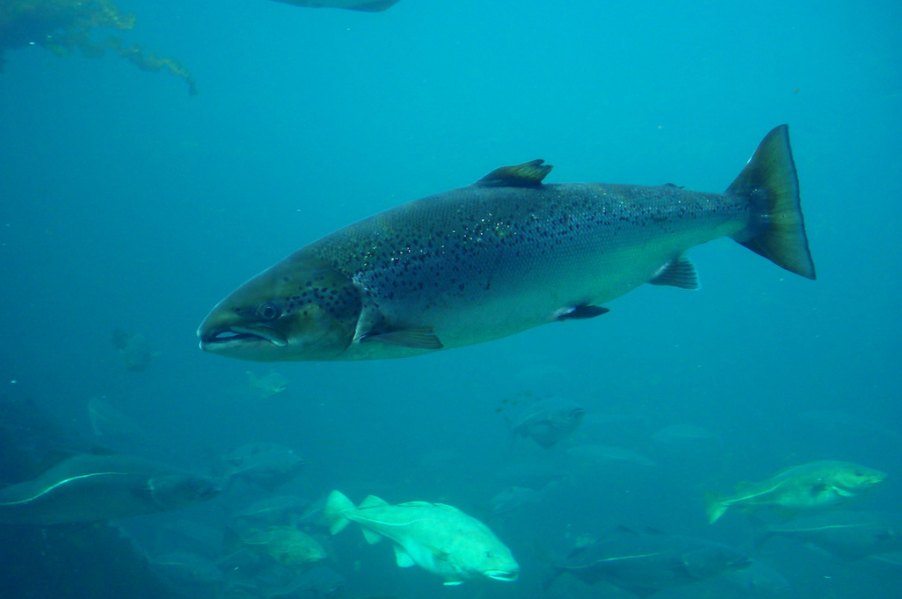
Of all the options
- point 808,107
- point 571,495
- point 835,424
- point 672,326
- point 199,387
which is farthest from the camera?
point 808,107

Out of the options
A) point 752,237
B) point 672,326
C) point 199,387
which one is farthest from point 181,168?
point 752,237

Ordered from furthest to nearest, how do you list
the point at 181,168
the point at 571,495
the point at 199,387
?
the point at 181,168 → the point at 199,387 → the point at 571,495

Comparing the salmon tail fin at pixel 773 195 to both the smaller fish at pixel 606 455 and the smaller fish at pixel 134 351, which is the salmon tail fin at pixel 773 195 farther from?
the smaller fish at pixel 134 351

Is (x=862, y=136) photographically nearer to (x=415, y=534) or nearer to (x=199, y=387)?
(x=199, y=387)

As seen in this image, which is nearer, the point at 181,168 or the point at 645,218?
the point at 645,218

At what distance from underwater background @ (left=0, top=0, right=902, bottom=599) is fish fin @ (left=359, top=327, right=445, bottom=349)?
8.63 metres

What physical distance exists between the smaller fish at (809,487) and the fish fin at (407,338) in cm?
1052

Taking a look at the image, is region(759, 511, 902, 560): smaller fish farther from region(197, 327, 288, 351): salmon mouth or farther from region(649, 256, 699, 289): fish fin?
region(197, 327, 288, 351): salmon mouth

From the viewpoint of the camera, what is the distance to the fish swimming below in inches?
Result: 91.7

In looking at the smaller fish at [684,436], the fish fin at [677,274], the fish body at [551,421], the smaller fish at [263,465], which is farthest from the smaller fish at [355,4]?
the smaller fish at [684,436]

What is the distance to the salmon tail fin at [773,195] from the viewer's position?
345cm

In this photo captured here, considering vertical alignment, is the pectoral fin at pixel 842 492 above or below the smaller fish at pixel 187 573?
above

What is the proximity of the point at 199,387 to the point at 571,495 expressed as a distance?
36006mm

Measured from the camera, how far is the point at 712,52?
83750 millimetres
